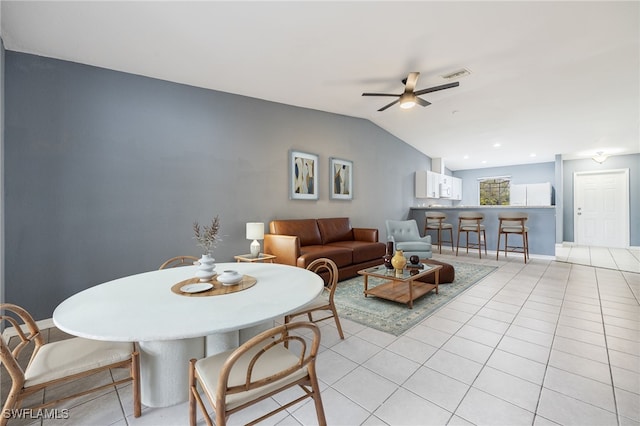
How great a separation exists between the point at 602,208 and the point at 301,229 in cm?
837

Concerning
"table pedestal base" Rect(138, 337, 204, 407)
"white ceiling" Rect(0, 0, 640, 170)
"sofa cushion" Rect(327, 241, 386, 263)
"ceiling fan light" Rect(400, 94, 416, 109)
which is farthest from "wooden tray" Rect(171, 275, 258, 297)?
"ceiling fan light" Rect(400, 94, 416, 109)

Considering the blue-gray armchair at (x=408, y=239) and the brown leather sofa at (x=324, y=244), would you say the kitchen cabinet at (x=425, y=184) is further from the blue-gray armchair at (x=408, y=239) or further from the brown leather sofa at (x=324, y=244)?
the brown leather sofa at (x=324, y=244)

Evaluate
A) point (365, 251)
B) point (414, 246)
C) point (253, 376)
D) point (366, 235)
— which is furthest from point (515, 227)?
point (253, 376)

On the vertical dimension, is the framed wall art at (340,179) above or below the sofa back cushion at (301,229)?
above

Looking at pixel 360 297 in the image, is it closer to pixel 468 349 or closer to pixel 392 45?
pixel 468 349

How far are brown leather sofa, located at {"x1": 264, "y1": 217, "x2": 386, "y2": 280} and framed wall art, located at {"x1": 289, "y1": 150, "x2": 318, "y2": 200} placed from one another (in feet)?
1.53

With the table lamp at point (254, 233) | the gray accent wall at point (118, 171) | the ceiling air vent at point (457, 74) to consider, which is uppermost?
the ceiling air vent at point (457, 74)

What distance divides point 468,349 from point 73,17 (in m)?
4.04

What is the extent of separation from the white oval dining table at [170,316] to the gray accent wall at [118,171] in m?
1.46

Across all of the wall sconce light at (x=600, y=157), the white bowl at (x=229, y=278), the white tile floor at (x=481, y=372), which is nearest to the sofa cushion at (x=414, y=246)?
the white tile floor at (x=481, y=372)

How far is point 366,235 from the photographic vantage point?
15.9 feet

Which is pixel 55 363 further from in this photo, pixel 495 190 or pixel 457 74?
pixel 495 190

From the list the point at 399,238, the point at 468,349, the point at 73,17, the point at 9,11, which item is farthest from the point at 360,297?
the point at 9,11

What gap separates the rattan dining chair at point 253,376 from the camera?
0.97m
